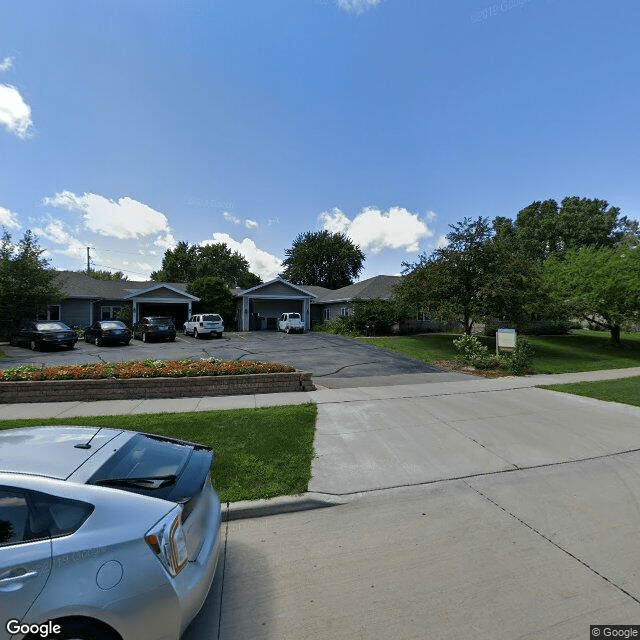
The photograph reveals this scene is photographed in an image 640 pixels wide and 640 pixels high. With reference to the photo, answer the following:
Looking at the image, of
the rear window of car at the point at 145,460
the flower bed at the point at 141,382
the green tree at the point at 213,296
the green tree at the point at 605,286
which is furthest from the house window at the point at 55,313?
the green tree at the point at 605,286

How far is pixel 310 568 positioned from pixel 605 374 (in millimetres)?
14884

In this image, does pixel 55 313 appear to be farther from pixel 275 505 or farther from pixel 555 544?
pixel 555 544

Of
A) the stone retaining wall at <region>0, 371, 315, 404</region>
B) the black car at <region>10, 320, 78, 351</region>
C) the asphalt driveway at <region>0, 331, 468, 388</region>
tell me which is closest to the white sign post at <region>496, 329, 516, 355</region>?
the asphalt driveway at <region>0, 331, 468, 388</region>

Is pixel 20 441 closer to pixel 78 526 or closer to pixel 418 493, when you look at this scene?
pixel 78 526

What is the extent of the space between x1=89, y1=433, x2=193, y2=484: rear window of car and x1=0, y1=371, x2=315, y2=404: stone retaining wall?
21.9 feet

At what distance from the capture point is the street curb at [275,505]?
158 inches

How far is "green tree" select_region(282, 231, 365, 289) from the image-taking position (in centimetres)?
6250

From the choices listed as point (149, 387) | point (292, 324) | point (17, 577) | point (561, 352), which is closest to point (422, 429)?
point (17, 577)

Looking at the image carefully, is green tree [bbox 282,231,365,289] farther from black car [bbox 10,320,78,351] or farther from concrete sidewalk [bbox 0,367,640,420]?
concrete sidewalk [bbox 0,367,640,420]

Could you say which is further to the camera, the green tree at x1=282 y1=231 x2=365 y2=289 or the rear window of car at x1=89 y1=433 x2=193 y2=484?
the green tree at x1=282 y1=231 x2=365 y2=289

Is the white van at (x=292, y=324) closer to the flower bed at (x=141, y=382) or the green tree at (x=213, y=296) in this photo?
the green tree at (x=213, y=296)

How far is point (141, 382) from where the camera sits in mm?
9367

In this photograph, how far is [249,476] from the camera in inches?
184

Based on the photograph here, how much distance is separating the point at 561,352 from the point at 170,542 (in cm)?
2282
